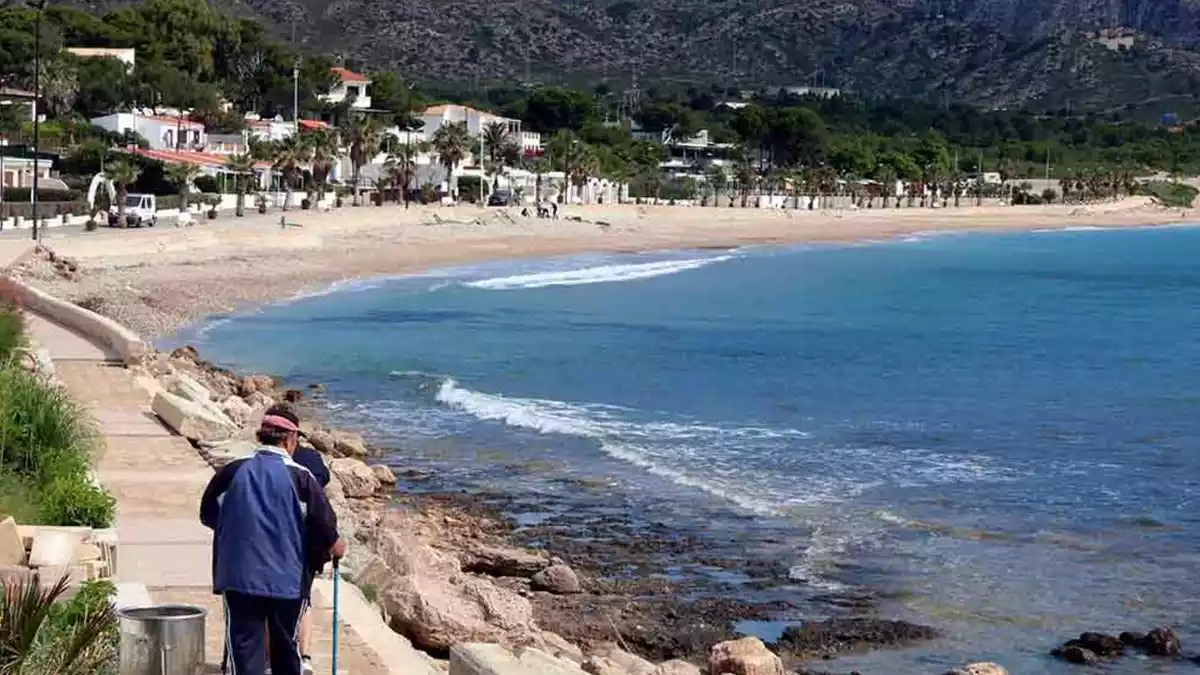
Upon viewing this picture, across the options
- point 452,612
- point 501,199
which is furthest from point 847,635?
point 501,199

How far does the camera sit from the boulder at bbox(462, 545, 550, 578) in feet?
55.4

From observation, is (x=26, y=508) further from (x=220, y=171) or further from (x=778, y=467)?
(x=220, y=171)

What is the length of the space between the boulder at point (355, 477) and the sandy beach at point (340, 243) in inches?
758

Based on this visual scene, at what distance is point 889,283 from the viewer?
250 feet

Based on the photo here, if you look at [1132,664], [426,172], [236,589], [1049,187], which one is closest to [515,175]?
[426,172]

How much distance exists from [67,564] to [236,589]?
3265 mm

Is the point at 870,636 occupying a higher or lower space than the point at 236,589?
lower

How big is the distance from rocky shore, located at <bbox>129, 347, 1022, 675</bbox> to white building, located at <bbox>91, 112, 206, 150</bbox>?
6969cm

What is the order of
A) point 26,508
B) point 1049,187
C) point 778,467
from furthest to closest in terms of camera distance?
1. point 1049,187
2. point 778,467
3. point 26,508

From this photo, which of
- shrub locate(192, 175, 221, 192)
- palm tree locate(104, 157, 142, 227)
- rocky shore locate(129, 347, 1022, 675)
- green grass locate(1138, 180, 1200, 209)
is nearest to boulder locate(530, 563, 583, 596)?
rocky shore locate(129, 347, 1022, 675)

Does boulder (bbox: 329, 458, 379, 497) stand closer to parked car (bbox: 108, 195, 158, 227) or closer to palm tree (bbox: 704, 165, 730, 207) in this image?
parked car (bbox: 108, 195, 158, 227)

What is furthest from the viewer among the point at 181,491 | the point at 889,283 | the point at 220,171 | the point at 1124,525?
the point at 220,171

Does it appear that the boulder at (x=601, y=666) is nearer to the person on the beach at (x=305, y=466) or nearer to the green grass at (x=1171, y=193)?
the person on the beach at (x=305, y=466)

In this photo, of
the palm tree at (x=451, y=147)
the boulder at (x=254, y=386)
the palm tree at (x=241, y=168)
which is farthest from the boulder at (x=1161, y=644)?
the palm tree at (x=451, y=147)
